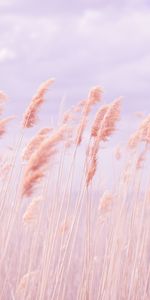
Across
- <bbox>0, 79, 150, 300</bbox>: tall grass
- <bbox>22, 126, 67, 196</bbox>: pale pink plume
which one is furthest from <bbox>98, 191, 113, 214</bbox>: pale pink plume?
<bbox>22, 126, 67, 196</bbox>: pale pink plume

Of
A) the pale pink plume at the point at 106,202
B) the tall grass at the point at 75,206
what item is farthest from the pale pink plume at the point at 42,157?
the pale pink plume at the point at 106,202

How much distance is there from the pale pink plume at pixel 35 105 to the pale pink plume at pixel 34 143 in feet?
0.30

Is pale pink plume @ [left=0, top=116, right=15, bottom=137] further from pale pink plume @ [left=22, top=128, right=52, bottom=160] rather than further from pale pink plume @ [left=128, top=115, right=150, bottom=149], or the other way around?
pale pink plume @ [left=128, top=115, right=150, bottom=149]

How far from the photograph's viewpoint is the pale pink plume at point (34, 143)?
2.42m

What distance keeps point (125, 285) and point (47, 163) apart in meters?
1.38

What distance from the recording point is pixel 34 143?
8.24ft

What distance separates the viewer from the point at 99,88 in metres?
2.44

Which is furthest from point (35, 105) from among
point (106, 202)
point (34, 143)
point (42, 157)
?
point (106, 202)

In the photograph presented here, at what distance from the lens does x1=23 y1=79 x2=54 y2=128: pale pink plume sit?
246cm

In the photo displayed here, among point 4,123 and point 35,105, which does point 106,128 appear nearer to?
point 35,105

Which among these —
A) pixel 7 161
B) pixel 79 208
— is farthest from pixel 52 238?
pixel 7 161

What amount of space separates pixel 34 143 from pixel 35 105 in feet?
0.59

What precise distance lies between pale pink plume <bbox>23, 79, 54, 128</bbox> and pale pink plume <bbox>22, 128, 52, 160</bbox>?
3.6 inches

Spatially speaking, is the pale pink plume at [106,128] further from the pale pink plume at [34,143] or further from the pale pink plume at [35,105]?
the pale pink plume at [35,105]
